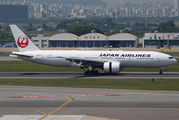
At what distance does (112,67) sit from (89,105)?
22934 millimetres

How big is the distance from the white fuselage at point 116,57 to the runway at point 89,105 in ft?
57.7

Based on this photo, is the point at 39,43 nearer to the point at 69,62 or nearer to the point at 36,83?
the point at 69,62

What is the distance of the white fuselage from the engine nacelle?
2.00m

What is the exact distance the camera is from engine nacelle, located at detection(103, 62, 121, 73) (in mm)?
48594

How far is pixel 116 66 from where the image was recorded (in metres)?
48.6

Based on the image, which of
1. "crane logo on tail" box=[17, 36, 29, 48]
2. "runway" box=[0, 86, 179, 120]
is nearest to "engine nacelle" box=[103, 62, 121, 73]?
"runway" box=[0, 86, 179, 120]

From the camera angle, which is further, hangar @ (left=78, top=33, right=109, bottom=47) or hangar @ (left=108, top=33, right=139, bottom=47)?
hangar @ (left=78, top=33, right=109, bottom=47)

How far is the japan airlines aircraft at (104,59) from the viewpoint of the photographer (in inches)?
1962

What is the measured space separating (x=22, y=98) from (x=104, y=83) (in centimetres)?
1451

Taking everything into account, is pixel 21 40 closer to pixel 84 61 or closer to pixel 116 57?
pixel 84 61

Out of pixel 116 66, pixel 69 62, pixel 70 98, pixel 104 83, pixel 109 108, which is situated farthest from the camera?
pixel 69 62

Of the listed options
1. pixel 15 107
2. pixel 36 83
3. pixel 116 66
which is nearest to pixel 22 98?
pixel 15 107

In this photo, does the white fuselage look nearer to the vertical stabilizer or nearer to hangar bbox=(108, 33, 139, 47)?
the vertical stabilizer

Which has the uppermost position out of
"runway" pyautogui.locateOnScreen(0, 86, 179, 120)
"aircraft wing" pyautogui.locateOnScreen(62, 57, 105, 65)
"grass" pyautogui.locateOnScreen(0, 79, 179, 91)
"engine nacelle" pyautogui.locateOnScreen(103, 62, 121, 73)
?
"aircraft wing" pyautogui.locateOnScreen(62, 57, 105, 65)
